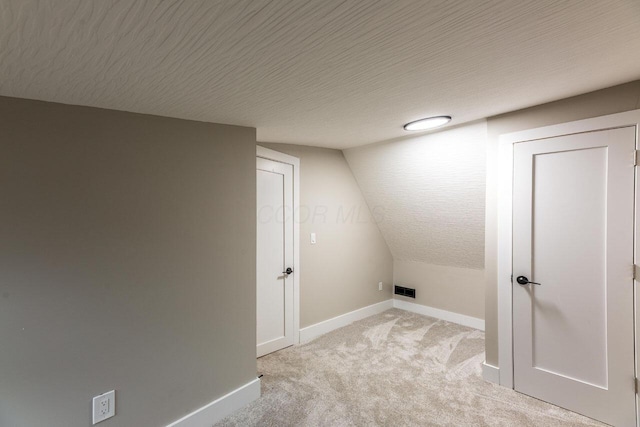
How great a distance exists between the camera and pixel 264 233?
3125 millimetres

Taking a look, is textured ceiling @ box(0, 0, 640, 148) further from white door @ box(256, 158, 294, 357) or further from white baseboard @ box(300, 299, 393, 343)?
white baseboard @ box(300, 299, 393, 343)

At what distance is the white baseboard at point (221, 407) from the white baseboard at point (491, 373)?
1.95 m

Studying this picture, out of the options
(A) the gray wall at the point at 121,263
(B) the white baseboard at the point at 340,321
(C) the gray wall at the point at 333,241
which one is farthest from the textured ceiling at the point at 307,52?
(B) the white baseboard at the point at 340,321

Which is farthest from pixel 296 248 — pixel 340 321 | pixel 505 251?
pixel 505 251

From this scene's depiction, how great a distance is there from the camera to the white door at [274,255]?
3088mm

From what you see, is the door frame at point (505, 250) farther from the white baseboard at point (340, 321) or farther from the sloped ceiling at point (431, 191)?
the white baseboard at point (340, 321)

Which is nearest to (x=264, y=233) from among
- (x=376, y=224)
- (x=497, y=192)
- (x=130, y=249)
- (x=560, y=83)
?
(x=130, y=249)

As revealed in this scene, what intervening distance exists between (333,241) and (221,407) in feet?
7.07

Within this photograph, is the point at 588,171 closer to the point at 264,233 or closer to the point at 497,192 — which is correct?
the point at 497,192

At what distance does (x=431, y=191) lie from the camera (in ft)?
10.8

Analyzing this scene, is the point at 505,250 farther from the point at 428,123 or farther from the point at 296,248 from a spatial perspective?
the point at 296,248

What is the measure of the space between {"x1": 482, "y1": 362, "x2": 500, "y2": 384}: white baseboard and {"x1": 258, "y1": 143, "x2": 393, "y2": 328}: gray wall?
1.76 m

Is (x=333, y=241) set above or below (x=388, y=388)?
above

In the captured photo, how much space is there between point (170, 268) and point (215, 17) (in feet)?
5.20
